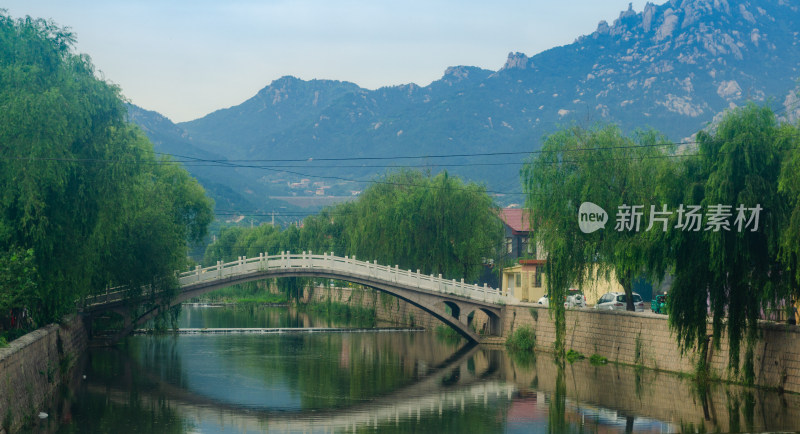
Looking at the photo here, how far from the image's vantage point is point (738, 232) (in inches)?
885

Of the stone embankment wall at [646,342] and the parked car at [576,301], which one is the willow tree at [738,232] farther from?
the parked car at [576,301]

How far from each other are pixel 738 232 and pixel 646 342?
7.51 m

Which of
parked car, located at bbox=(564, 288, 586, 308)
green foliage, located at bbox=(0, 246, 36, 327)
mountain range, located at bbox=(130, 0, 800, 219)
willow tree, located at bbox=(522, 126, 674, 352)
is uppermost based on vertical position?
mountain range, located at bbox=(130, 0, 800, 219)

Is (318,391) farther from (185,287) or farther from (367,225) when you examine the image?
(367,225)

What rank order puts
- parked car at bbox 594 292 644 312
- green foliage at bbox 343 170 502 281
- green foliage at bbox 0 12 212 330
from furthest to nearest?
green foliage at bbox 343 170 502 281
parked car at bbox 594 292 644 312
green foliage at bbox 0 12 212 330

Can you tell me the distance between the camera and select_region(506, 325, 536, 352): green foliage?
36.2 m

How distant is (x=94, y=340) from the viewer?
36594 millimetres

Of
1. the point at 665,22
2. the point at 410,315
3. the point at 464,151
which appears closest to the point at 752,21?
the point at 665,22

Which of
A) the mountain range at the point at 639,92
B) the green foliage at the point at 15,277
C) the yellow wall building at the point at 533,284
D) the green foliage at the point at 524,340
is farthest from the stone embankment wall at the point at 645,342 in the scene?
the mountain range at the point at 639,92

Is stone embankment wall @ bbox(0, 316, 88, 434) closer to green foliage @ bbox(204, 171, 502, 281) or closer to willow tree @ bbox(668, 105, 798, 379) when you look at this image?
willow tree @ bbox(668, 105, 798, 379)

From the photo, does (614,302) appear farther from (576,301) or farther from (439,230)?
(439,230)

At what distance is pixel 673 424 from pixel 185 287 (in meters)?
23.0

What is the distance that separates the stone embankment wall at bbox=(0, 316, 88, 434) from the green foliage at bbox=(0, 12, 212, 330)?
40.5 inches

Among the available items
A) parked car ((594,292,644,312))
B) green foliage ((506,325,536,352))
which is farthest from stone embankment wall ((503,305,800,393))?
parked car ((594,292,644,312))
